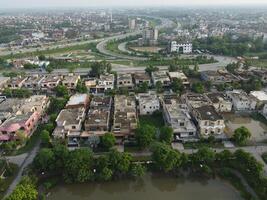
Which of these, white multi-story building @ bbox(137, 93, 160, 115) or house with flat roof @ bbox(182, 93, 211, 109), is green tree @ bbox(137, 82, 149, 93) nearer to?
white multi-story building @ bbox(137, 93, 160, 115)

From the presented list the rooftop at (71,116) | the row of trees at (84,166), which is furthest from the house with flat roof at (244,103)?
the rooftop at (71,116)

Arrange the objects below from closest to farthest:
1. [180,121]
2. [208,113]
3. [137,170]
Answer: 1. [137,170]
2. [180,121]
3. [208,113]

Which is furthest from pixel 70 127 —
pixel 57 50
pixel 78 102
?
pixel 57 50

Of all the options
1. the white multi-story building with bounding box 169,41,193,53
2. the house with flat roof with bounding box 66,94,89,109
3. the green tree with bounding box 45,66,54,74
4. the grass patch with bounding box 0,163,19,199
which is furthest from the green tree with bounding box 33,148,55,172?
the white multi-story building with bounding box 169,41,193,53

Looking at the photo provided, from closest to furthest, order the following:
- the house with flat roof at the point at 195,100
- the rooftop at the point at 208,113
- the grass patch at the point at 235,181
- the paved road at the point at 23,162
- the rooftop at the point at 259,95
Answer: the grass patch at the point at 235,181
the paved road at the point at 23,162
the rooftop at the point at 208,113
the house with flat roof at the point at 195,100
the rooftop at the point at 259,95

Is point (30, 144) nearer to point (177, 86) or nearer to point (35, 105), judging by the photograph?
point (35, 105)

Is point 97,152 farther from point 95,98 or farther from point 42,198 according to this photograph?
point 95,98

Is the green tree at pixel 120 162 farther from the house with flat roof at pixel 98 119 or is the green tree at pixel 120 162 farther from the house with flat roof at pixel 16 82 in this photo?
the house with flat roof at pixel 16 82
